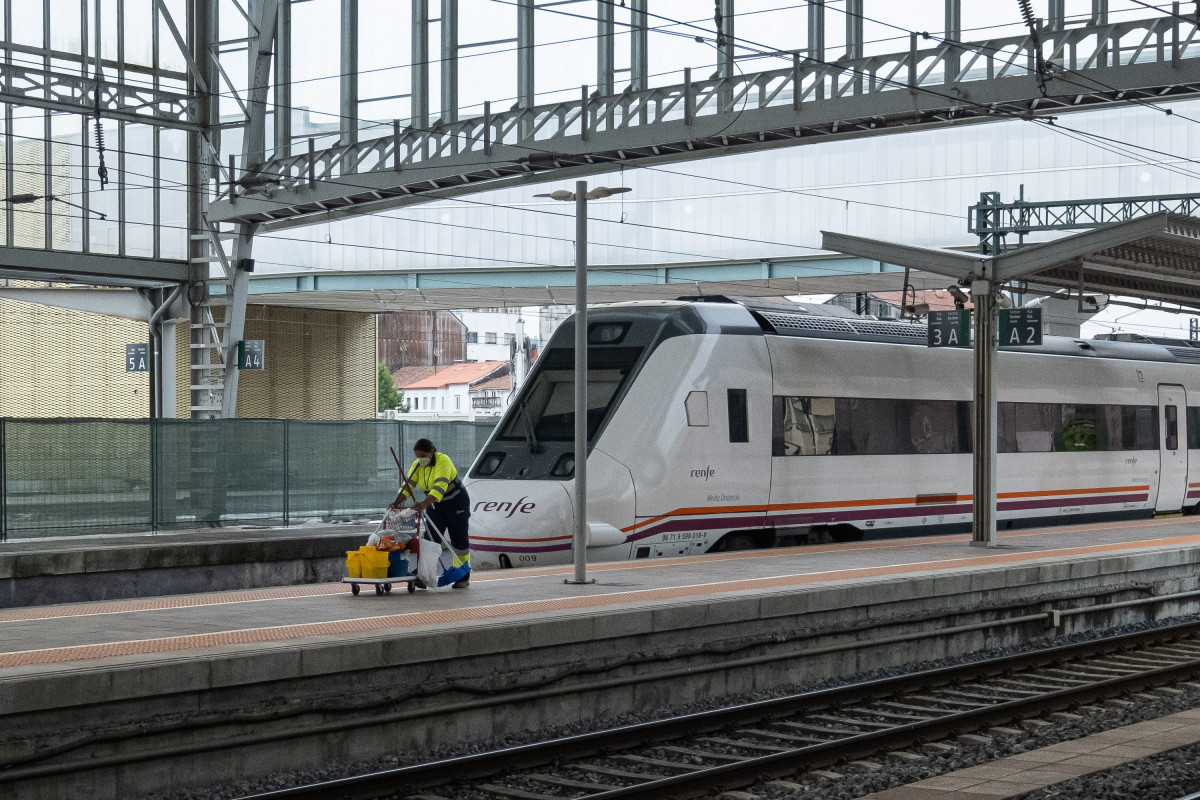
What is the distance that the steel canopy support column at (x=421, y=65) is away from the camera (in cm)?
2530

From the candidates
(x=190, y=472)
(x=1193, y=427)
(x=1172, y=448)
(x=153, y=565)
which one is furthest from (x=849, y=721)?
(x=1193, y=427)

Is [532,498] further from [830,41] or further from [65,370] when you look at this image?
[65,370]

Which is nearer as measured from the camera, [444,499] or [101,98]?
[444,499]

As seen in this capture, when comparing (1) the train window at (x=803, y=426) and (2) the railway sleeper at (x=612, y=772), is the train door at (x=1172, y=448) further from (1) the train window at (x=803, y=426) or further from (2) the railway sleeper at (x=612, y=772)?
(2) the railway sleeper at (x=612, y=772)

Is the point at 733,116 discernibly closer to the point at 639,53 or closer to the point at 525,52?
the point at 639,53

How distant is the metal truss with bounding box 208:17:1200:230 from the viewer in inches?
682

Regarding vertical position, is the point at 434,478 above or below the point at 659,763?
above

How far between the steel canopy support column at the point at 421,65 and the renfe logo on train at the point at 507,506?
11136mm

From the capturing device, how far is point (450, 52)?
25.4 m

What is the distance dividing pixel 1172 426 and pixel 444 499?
1558 centimetres

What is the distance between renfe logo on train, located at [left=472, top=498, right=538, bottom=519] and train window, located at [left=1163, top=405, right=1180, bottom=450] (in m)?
12.9

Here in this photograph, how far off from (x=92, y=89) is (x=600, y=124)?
8.33 metres

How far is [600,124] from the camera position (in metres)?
21.7

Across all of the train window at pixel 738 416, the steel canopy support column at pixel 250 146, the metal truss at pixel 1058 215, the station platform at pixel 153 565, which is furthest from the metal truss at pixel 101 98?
the metal truss at pixel 1058 215
